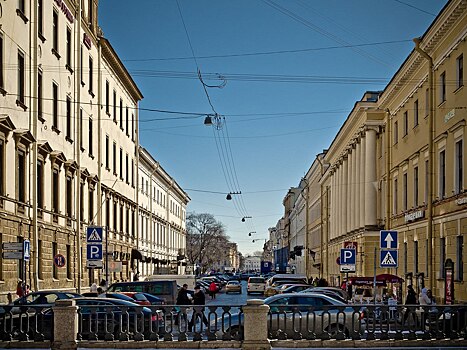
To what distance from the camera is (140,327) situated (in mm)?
18781

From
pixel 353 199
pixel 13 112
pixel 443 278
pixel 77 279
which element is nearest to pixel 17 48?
pixel 13 112

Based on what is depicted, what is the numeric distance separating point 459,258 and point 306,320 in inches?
535

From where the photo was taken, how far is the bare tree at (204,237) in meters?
143

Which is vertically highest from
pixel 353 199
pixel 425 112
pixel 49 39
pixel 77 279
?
pixel 49 39

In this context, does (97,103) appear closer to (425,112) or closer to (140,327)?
(425,112)

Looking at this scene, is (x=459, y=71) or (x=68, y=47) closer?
(x=459, y=71)

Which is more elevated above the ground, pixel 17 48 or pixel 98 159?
pixel 17 48

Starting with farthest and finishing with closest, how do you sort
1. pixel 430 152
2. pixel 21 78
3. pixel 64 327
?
pixel 430 152, pixel 21 78, pixel 64 327

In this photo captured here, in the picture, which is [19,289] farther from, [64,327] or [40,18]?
[40,18]

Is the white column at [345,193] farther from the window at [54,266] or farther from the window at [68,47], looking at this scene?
the window at [54,266]

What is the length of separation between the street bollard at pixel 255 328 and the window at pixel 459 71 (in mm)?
15627

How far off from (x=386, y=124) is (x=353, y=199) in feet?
38.9

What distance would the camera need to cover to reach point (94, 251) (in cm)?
2762

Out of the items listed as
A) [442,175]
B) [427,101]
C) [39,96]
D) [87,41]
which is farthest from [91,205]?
[442,175]
